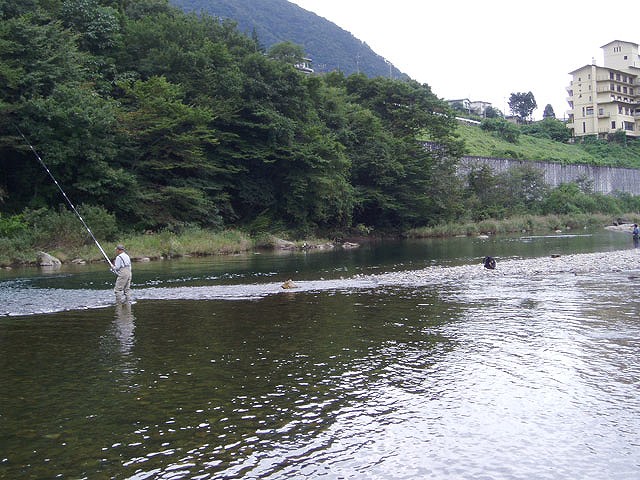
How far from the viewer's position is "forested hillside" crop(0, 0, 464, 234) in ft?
130

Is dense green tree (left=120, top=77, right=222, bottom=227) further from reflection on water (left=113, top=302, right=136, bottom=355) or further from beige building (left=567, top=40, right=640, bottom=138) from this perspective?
beige building (left=567, top=40, right=640, bottom=138)

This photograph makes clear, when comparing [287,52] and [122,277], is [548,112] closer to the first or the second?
[287,52]

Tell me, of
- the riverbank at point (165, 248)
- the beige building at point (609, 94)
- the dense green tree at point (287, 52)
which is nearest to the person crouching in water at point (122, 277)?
the riverbank at point (165, 248)

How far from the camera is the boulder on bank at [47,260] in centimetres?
3359

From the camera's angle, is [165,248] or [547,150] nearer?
[165,248]

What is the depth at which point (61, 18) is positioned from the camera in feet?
162

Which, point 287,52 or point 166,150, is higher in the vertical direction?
point 287,52

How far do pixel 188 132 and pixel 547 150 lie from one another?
8048 cm

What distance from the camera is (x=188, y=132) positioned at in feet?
151

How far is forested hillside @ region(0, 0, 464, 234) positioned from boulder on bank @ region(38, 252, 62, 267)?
591 centimetres

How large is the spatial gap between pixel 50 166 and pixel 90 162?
2.43 m

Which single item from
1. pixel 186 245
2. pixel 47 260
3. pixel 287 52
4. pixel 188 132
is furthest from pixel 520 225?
pixel 47 260

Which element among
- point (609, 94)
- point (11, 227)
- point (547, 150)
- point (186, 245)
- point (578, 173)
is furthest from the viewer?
point (609, 94)

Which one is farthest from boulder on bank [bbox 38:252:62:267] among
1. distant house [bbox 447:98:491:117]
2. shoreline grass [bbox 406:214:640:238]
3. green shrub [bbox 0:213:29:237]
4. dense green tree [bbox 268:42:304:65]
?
distant house [bbox 447:98:491:117]
